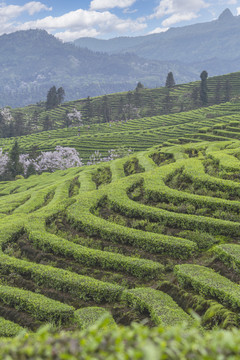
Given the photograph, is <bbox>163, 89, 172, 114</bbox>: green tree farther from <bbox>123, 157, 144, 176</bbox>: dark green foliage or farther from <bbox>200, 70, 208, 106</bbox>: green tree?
<bbox>123, 157, 144, 176</bbox>: dark green foliage

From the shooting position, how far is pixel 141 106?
130 metres

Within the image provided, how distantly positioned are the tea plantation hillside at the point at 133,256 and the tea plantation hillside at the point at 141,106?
10352cm

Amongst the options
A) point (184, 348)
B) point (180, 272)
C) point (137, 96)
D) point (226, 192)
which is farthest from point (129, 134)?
point (184, 348)

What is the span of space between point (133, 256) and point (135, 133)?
76.7 meters

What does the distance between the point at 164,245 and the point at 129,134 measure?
3001 inches

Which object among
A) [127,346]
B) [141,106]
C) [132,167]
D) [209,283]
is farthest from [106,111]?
[127,346]

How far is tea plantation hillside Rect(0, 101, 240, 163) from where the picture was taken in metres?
76.6

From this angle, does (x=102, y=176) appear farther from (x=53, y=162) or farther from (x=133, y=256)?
(x=53, y=162)

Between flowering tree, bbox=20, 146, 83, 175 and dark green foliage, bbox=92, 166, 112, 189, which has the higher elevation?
dark green foliage, bbox=92, 166, 112, 189

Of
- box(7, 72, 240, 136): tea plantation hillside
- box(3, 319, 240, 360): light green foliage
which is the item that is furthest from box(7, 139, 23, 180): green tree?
box(3, 319, 240, 360): light green foliage

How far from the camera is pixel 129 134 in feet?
285

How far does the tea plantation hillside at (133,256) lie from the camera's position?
968 centimetres

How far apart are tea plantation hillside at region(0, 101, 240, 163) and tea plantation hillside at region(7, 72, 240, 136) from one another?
16875 millimetres

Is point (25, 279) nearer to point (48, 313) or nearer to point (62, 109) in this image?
point (48, 313)
